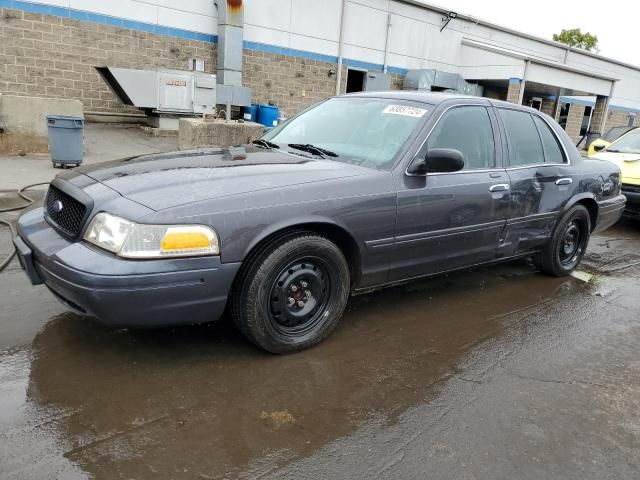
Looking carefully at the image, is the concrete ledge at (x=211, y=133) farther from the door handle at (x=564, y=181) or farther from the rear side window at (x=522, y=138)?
the door handle at (x=564, y=181)

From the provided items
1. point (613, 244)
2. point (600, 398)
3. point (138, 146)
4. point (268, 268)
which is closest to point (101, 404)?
point (268, 268)

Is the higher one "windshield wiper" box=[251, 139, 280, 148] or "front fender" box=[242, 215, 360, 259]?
"windshield wiper" box=[251, 139, 280, 148]

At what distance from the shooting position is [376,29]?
2012 centimetres

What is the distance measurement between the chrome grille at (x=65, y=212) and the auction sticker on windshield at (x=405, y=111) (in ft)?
7.73

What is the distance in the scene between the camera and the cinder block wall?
13.0 metres

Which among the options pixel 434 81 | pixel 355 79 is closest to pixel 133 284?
pixel 355 79

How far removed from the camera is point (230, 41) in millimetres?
15695

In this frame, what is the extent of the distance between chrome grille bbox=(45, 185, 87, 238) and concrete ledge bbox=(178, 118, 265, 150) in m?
5.90

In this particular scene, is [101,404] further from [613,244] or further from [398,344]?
[613,244]

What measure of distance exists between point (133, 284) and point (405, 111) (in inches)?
96.7

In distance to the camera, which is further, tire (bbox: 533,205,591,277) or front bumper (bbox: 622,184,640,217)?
front bumper (bbox: 622,184,640,217)

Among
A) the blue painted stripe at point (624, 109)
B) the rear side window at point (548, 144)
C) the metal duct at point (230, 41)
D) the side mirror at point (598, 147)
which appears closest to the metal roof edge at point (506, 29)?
the blue painted stripe at point (624, 109)

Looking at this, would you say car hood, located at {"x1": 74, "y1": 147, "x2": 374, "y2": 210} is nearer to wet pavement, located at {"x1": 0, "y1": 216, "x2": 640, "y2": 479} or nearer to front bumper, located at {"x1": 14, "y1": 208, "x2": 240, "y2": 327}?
front bumper, located at {"x1": 14, "y1": 208, "x2": 240, "y2": 327}

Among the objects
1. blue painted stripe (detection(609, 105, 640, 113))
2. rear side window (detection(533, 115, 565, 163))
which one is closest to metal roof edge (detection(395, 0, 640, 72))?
blue painted stripe (detection(609, 105, 640, 113))
